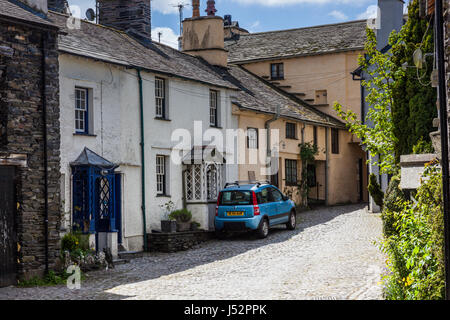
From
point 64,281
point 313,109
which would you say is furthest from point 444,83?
point 313,109

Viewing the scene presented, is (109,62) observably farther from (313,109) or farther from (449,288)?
(313,109)

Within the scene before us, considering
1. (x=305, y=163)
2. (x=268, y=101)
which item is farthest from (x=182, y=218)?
(x=305, y=163)

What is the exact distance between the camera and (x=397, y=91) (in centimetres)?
1673

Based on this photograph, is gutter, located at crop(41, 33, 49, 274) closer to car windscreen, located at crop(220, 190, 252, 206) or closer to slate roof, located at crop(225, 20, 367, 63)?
car windscreen, located at crop(220, 190, 252, 206)

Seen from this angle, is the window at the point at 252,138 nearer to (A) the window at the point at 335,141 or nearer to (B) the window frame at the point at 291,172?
(B) the window frame at the point at 291,172

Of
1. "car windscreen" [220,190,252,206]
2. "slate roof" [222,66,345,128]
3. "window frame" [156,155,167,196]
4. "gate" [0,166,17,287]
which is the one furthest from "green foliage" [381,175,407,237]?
"slate roof" [222,66,345,128]

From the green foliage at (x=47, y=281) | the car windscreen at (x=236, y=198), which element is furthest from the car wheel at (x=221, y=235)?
the green foliage at (x=47, y=281)

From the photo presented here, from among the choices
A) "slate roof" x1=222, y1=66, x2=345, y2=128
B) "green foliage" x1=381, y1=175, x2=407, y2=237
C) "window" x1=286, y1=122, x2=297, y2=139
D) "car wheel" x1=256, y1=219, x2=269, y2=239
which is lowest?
"car wheel" x1=256, y1=219, x2=269, y2=239

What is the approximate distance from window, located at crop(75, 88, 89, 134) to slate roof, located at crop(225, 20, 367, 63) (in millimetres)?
21863

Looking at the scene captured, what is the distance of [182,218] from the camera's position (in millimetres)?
23078

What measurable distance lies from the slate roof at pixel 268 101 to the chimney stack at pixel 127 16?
15.7 feet

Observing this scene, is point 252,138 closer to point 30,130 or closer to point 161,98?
point 161,98

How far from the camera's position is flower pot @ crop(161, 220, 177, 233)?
21984mm
